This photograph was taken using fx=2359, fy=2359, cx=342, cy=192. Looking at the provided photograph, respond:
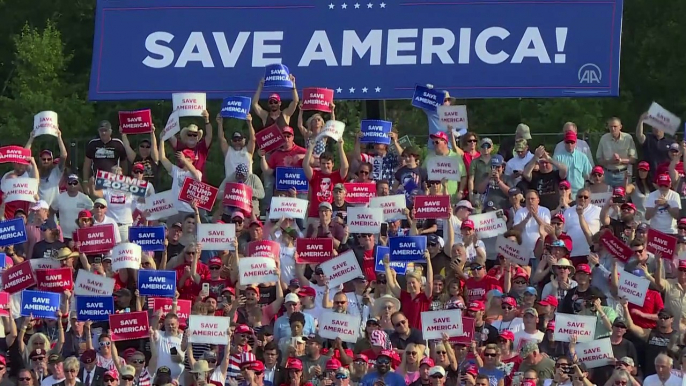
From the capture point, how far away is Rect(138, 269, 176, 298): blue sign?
2514 cm

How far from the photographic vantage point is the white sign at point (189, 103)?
2841 cm

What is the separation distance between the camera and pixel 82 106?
41.9 m

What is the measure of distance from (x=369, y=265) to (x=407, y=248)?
72cm

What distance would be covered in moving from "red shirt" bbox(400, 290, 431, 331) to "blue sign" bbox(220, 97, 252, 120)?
425cm

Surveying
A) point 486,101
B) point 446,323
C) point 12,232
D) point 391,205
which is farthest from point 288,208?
point 486,101

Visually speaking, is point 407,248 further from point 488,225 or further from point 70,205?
point 70,205

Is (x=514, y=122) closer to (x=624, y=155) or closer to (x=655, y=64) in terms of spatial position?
(x=655, y=64)

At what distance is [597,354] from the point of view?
23.4 m

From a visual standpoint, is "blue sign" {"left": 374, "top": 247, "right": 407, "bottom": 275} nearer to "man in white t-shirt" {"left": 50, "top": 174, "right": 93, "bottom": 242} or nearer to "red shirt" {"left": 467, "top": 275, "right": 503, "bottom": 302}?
"red shirt" {"left": 467, "top": 275, "right": 503, "bottom": 302}

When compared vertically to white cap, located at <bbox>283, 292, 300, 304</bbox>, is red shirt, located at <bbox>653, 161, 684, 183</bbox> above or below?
above

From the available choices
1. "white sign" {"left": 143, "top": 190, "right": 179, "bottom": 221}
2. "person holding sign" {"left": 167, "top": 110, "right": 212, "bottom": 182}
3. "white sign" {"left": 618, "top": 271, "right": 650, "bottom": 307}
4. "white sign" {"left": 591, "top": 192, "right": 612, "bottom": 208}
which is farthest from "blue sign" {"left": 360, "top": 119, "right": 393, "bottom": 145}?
"white sign" {"left": 618, "top": 271, "right": 650, "bottom": 307}

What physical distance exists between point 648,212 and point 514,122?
17.2 meters

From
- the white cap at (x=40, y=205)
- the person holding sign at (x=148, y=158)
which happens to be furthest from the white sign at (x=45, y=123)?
the white cap at (x=40, y=205)

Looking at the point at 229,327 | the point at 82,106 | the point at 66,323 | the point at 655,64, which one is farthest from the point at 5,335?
the point at 655,64
